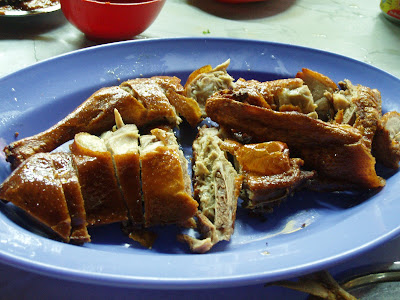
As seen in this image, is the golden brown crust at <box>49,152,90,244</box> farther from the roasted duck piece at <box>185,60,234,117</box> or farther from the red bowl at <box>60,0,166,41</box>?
the red bowl at <box>60,0,166,41</box>

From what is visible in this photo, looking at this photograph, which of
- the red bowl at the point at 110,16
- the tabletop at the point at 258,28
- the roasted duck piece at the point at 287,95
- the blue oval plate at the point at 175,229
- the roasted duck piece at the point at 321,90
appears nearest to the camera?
the blue oval plate at the point at 175,229

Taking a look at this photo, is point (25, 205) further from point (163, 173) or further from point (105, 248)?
point (163, 173)

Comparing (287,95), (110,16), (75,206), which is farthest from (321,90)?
(110,16)

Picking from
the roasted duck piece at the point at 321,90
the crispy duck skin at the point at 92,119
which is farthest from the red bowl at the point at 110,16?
the roasted duck piece at the point at 321,90

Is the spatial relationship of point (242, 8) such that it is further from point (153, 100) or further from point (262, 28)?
point (153, 100)

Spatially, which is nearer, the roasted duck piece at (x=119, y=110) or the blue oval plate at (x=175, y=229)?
the blue oval plate at (x=175, y=229)

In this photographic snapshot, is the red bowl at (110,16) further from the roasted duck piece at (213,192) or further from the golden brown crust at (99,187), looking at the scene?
the golden brown crust at (99,187)

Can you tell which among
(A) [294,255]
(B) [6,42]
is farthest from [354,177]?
(B) [6,42]
